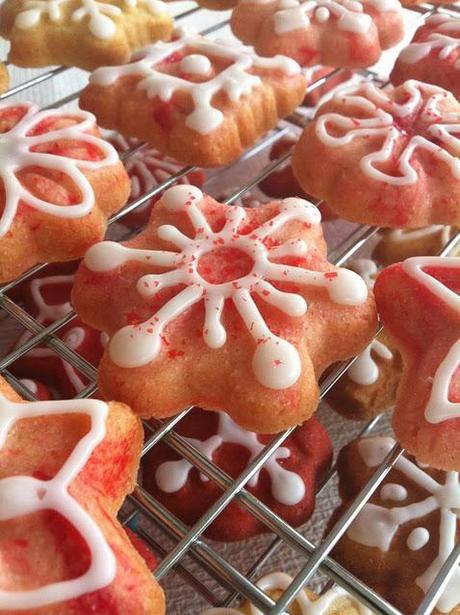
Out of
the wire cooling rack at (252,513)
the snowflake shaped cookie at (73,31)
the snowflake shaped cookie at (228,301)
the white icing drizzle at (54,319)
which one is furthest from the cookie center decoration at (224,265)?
the snowflake shaped cookie at (73,31)

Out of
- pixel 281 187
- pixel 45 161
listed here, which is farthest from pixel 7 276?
pixel 281 187

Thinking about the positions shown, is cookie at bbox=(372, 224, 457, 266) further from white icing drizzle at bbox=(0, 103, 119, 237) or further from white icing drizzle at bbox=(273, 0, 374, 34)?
white icing drizzle at bbox=(0, 103, 119, 237)

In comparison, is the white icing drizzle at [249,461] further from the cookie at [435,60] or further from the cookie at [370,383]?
the cookie at [435,60]

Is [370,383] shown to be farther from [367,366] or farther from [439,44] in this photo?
[439,44]

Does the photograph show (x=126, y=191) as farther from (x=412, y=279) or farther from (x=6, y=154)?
(x=412, y=279)

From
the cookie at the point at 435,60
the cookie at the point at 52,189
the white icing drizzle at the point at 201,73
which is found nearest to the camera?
the cookie at the point at 52,189

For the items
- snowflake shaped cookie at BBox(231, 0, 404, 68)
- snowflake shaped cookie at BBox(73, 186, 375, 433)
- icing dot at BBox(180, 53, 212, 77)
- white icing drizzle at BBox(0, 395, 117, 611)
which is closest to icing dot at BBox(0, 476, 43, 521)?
white icing drizzle at BBox(0, 395, 117, 611)

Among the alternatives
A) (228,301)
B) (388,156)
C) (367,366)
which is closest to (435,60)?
(388,156)
